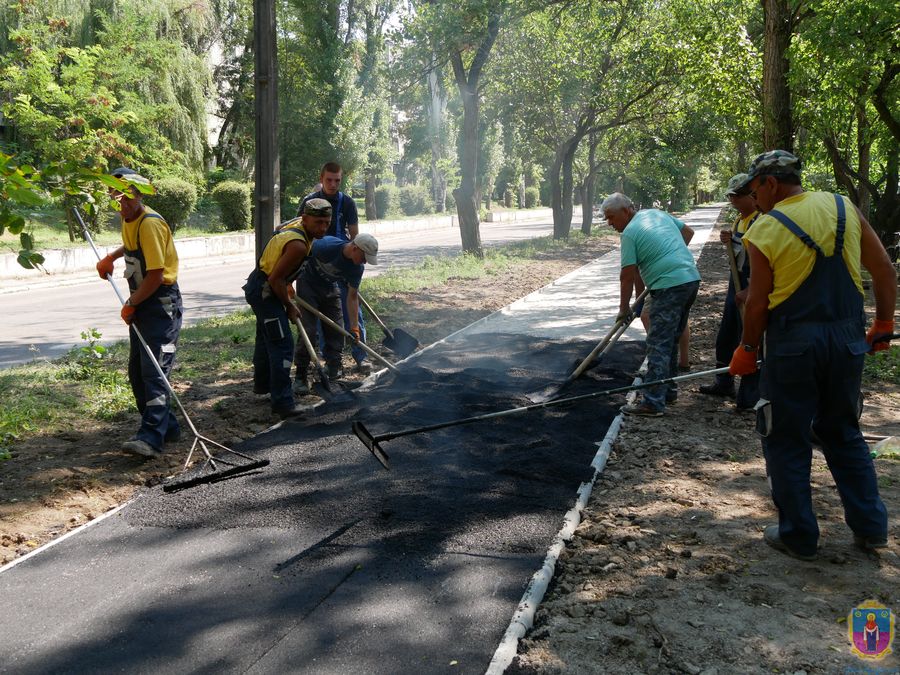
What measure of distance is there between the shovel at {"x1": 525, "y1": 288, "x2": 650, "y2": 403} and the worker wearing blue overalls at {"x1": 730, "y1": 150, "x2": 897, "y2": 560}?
105 inches

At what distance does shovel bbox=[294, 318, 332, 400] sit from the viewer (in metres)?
6.04

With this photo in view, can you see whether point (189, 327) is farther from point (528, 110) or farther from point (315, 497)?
point (528, 110)

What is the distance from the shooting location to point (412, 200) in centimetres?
4391

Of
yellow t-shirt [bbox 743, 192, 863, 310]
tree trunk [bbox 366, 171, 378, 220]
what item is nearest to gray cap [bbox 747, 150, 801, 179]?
yellow t-shirt [bbox 743, 192, 863, 310]

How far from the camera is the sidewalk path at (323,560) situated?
2898mm

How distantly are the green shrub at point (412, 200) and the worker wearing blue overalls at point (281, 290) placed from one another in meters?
38.1

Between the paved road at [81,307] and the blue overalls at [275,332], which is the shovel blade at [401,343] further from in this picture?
the paved road at [81,307]

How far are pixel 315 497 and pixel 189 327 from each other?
20.7 feet

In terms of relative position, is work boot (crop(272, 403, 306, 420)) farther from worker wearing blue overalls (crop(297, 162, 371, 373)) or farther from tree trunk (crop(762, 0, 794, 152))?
tree trunk (crop(762, 0, 794, 152))

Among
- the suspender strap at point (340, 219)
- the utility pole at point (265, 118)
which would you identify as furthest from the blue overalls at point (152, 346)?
the utility pole at point (265, 118)

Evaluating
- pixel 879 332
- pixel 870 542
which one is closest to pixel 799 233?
pixel 879 332

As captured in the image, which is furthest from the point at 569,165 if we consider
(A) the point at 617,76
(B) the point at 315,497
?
(B) the point at 315,497

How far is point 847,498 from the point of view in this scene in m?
3.49

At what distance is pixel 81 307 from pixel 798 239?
441 inches
